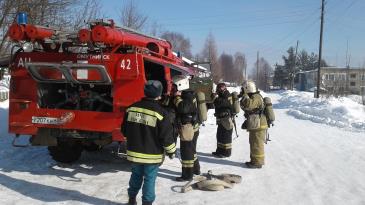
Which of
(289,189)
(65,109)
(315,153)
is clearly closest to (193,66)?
(315,153)

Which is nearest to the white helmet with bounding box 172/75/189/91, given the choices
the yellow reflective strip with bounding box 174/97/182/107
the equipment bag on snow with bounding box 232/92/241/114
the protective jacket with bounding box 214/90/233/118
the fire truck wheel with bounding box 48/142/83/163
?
the protective jacket with bounding box 214/90/233/118

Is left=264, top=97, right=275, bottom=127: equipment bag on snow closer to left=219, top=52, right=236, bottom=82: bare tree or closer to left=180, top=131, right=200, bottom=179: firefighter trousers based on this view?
left=180, top=131, right=200, bottom=179: firefighter trousers

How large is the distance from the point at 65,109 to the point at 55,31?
1390 millimetres

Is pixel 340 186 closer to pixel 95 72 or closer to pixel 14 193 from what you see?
pixel 95 72

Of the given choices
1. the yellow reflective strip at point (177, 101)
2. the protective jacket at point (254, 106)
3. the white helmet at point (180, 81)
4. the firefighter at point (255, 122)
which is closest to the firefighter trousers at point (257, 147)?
the firefighter at point (255, 122)

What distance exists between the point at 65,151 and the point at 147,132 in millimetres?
3247

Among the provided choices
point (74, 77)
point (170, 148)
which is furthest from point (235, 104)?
point (170, 148)

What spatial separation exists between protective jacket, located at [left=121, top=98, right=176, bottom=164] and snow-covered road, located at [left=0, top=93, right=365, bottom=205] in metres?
0.89

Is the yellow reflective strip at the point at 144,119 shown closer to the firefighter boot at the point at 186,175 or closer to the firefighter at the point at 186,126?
the firefighter at the point at 186,126

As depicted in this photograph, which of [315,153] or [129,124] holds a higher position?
[129,124]

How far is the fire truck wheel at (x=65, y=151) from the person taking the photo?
8.32m

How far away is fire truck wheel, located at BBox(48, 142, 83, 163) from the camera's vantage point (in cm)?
832

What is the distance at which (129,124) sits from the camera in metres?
5.77

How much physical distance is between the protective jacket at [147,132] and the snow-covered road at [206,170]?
89 centimetres
